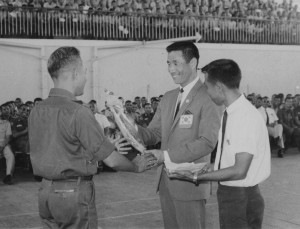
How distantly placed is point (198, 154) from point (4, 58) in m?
11.9

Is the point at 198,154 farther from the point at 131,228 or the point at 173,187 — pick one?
the point at 131,228

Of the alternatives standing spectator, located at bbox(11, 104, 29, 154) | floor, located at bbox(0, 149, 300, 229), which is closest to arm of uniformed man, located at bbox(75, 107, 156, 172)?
floor, located at bbox(0, 149, 300, 229)

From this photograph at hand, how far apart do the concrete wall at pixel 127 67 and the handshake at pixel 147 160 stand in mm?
11572

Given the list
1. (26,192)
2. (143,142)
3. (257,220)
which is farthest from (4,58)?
(257,220)

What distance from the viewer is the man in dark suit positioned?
10.5ft

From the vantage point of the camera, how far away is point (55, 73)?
9.37ft

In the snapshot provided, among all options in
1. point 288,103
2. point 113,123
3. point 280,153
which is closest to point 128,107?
point 113,123

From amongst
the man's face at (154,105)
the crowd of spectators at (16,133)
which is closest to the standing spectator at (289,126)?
the man's face at (154,105)

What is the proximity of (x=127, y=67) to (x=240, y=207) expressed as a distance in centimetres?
1324

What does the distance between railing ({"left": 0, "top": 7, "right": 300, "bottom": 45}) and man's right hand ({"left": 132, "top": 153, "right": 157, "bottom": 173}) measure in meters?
12.1

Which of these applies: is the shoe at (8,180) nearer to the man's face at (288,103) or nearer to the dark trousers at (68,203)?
the dark trousers at (68,203)

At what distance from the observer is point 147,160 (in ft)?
10.3

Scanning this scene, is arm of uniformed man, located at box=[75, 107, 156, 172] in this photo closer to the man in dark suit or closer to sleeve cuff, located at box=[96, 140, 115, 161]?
sleeve cuff, located at box=[96, 140, 115, 161]

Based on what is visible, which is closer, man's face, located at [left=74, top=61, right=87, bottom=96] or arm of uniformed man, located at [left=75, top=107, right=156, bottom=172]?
arm of uniformed man, located at [left=75, top=107, right=156, bottom=172]
